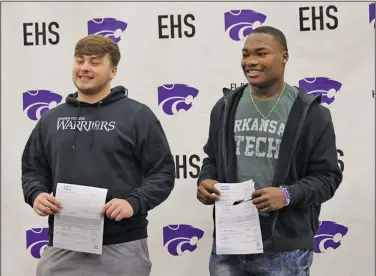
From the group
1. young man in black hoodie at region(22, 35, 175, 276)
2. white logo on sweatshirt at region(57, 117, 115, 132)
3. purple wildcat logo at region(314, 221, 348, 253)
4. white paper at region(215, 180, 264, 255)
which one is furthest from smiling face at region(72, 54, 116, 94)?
purple wildcat logo at region(314, 221, 348, 253)

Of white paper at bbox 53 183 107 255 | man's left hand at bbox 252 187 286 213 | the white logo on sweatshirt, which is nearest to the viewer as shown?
man's left hand at bbox 252 187 286 213

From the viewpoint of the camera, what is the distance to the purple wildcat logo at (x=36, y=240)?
2879 mm

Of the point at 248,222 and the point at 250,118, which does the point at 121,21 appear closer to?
the point at 250,118

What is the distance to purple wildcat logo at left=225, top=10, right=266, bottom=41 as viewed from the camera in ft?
9.13

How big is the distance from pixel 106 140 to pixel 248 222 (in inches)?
23.3

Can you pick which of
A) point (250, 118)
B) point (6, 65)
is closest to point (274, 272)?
point (250, 118)

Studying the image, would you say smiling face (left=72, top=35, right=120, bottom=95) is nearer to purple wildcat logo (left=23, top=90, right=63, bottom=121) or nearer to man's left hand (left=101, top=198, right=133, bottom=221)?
man's left hand (left=101, top=198, right=133, bottom=221)

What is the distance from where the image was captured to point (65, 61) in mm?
2867

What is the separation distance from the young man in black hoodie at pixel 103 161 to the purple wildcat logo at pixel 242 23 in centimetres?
94

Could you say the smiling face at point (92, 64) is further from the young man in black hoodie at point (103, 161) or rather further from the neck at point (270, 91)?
the neck at point (270, 91)

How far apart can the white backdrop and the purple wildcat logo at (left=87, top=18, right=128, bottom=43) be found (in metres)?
0.02

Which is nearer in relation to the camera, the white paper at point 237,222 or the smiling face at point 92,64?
the white paper at point 237,222

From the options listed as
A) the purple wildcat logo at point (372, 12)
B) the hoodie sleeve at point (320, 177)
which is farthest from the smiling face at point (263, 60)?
the purple wildcat logo at point (372, 12)

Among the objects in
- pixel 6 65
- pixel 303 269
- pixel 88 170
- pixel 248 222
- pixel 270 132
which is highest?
pixel 6 65
